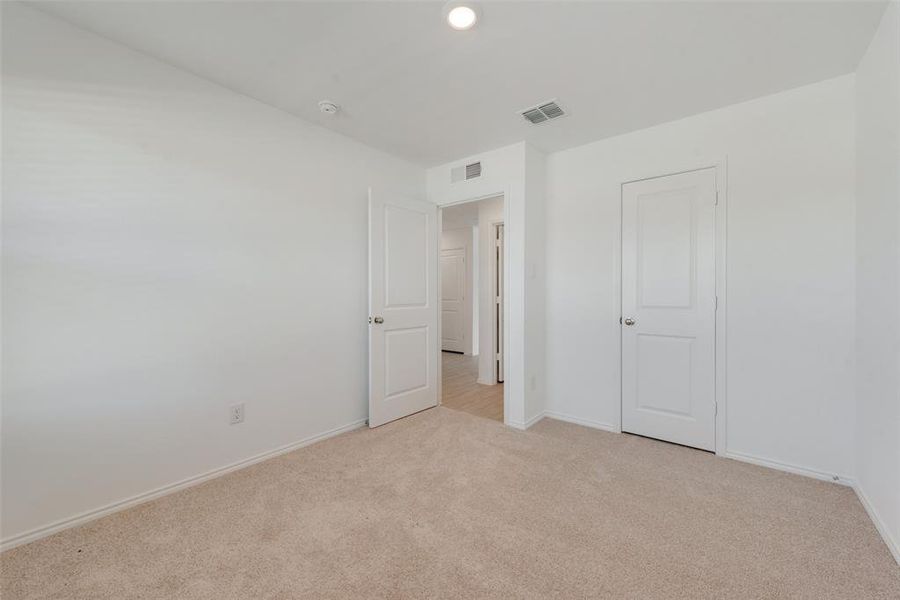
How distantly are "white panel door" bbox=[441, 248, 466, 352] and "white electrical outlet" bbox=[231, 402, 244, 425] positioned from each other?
4764 mm

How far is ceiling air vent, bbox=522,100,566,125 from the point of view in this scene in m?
2.53

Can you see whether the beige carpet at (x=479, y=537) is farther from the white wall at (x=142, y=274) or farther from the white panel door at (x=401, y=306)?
the white panel door at (x=401, y=306)

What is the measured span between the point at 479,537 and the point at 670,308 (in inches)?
84.6

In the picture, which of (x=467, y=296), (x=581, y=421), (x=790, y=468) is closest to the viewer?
(x=790, y=468)

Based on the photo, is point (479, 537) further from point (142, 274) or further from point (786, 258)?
point (786, 258)

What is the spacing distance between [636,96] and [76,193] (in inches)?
127

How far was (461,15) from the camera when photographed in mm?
1694

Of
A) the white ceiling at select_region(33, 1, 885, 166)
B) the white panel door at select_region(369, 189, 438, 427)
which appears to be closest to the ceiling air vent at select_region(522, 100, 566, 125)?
the white ceiling at select_region(33, 1, 885, 166)

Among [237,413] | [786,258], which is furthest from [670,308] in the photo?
[237,413]

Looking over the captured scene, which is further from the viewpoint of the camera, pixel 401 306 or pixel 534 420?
pixel 401 306

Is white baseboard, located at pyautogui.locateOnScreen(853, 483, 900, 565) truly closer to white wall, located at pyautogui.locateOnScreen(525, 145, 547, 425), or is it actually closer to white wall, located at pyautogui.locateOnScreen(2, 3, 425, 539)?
white wall, located at pyautogui.locateOnScreen(525, 145, 547, 425)

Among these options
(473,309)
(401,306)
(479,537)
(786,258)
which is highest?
(786,258)

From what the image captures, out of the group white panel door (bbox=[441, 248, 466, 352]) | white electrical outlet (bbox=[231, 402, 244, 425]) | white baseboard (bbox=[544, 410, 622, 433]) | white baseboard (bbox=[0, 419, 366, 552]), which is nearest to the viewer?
white baseboard (bbox=[0, 419, 366, 552])

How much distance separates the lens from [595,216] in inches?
123
